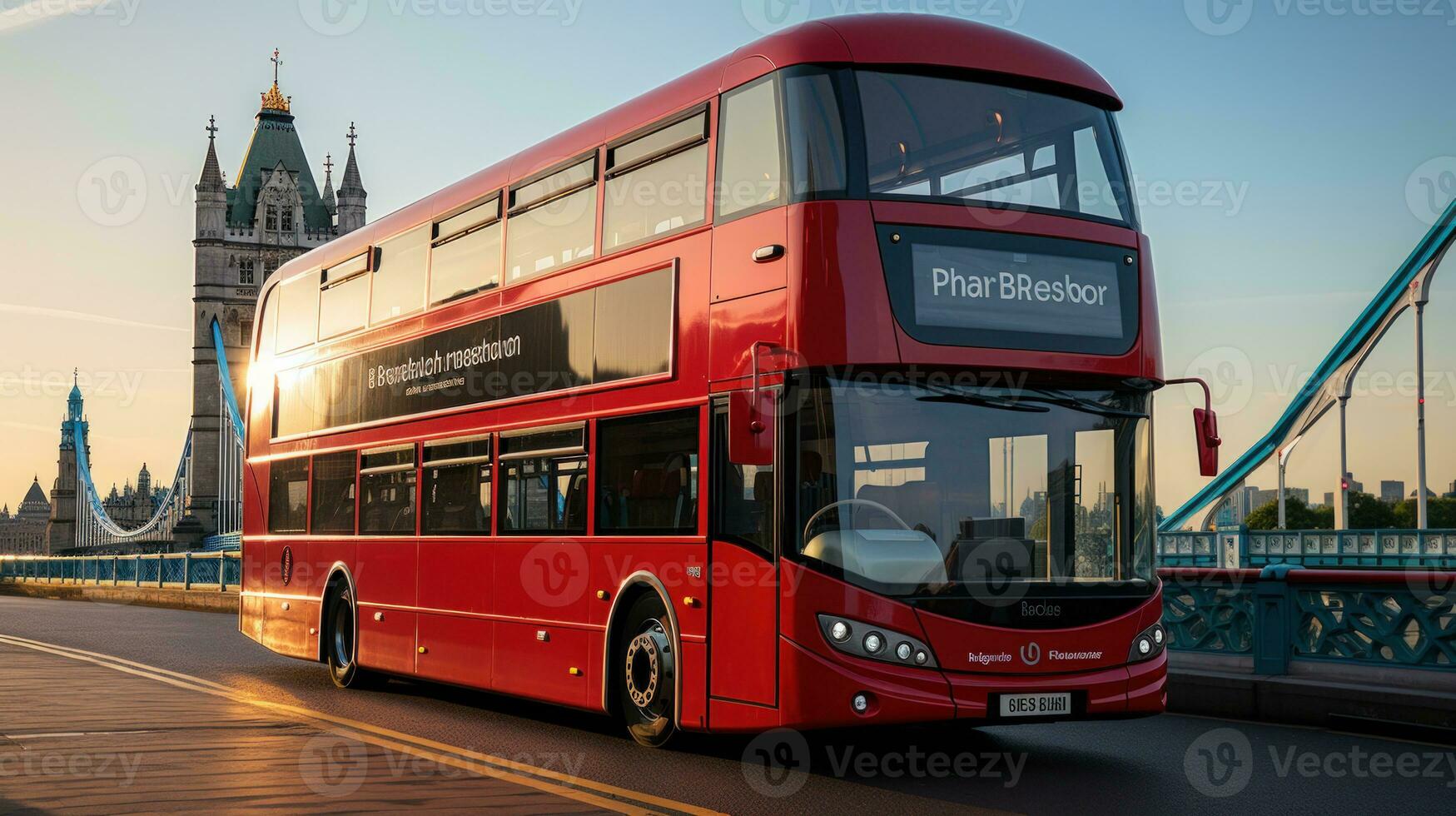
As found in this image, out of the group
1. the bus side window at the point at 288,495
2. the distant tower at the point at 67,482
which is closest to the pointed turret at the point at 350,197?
the distant tower at the point at 67,482

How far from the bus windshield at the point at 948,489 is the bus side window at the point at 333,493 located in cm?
701

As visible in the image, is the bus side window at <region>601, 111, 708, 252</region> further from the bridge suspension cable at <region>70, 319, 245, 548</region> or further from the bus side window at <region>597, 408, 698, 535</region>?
the bridge suspension cable at <region>70, 319, 245, 548</region>

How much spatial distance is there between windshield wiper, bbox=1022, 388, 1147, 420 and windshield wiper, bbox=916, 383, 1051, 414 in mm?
59

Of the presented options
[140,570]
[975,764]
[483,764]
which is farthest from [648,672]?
[140,570]

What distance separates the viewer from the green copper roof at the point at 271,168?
400ft

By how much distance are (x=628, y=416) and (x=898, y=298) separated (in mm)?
2294

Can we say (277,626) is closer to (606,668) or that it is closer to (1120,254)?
(606,668)

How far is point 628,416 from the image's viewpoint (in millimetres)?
9930

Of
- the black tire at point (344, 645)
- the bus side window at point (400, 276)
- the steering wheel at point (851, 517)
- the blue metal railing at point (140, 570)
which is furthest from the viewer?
the blue metal railing at point (140, 570)

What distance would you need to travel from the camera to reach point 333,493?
14641 millimetres

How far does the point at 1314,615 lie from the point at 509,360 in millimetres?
6171

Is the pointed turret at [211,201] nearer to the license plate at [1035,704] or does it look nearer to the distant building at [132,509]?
the distant building at [132,509]

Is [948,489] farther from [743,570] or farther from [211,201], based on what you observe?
[211,201]

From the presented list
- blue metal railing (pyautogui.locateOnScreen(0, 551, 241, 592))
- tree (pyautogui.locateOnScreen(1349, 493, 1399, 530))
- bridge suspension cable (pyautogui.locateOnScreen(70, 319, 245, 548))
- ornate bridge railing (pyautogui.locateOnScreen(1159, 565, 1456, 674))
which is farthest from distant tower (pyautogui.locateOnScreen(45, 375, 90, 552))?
ornate bridge railing (pyautogui.locateOnScreen(1159, 565, 1456, 674))
